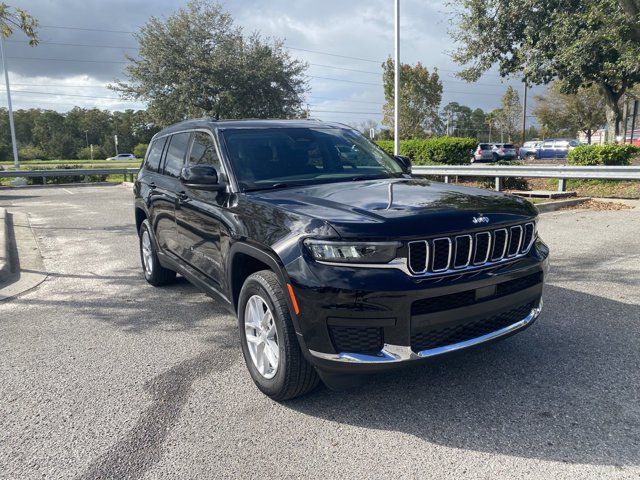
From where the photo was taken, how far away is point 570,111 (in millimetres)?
55625

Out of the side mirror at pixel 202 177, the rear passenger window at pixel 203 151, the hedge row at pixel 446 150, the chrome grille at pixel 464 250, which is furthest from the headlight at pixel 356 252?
the hedge row at pixel 446 150

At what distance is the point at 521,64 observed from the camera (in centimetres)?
2223

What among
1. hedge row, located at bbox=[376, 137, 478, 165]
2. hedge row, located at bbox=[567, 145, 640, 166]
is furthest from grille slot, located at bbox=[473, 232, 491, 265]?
hedge row, located at bbox=[376, 137, 478, 165]

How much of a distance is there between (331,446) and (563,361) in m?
1.95

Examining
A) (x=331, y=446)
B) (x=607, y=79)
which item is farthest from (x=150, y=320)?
(x=607, y=79)

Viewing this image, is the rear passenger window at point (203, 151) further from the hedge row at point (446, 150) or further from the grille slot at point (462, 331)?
the hedge row at point (446, 150)

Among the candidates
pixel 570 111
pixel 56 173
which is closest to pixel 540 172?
pixel 56 173

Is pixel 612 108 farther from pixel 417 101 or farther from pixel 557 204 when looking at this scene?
pixel 417 101

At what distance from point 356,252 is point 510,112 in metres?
75.3

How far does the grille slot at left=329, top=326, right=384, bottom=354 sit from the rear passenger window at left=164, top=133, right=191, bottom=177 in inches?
113

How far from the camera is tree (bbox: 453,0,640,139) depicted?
17188 millimetres

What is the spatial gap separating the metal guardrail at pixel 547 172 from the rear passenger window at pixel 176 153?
9.68m

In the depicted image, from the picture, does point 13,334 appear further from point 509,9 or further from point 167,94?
point 167,94

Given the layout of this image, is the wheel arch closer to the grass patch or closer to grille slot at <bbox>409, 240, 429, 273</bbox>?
grille slot at <bbox>409, 240, 429, 273</bbox>
